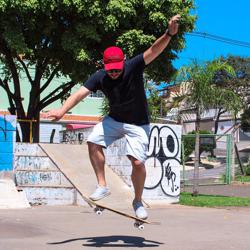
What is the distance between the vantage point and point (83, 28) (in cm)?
1659

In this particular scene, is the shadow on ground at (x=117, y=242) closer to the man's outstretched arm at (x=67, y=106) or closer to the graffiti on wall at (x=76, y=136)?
the man's outstretched arm at (x=67, y=106)

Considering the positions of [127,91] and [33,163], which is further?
[33,163]

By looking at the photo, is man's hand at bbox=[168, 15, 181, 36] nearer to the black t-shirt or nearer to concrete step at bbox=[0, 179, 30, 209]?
the black t-shirt

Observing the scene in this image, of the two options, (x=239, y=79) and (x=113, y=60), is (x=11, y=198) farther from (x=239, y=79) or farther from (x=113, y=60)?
(x=239, y=79)

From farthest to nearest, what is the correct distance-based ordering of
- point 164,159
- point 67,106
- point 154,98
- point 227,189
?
point 154,98 < point 227,189 < point 164,159 < point 67,106

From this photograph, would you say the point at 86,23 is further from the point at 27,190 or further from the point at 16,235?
the point at 16,235

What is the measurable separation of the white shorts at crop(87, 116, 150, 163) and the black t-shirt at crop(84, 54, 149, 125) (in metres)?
0.07

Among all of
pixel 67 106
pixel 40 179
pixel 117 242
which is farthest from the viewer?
pixel 40 179

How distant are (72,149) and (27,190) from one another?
2.72 meters

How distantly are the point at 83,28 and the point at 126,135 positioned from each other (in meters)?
11.1

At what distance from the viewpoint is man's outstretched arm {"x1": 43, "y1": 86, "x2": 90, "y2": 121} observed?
5.82 metres

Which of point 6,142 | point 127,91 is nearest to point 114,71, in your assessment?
point 127,91

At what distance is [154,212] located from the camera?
33.4ft

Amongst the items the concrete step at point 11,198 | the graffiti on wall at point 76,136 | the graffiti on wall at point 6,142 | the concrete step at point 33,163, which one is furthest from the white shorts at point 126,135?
the graffiti on wall at point 76,136
